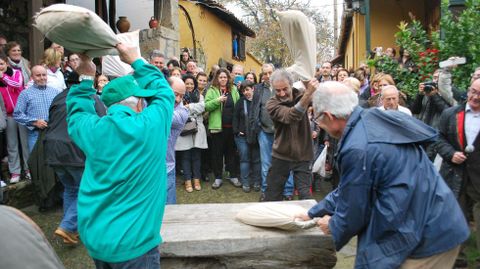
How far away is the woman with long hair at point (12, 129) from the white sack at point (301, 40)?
12.3ft

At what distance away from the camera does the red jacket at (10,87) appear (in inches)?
234

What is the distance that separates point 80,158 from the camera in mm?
4805

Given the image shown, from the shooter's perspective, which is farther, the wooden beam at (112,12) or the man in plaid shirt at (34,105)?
the wooden beam at (112,12)

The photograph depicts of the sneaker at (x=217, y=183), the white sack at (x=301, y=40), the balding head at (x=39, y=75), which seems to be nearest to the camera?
the white sack at (x=301, y=40)

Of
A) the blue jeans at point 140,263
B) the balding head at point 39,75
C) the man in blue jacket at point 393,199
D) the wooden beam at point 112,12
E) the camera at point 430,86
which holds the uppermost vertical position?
the wooden beam at point 112,12

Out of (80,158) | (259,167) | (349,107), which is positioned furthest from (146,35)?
(349,107)

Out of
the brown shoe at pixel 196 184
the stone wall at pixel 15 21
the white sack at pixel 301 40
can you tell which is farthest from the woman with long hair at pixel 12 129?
the white sack at pixel 301 40

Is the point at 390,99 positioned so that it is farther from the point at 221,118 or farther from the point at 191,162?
the point at 191,162

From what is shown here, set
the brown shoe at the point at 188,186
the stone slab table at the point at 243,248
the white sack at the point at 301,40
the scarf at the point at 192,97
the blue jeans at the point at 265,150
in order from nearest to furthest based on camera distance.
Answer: the stone slab table at the point at 243,248 → the white sack at the point at 301,40 → the blue jeans at the point at 265,150 → the brown shoe at the point at 188,186 → the scarf at the point at 192,97

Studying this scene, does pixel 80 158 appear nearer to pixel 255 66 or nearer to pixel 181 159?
pixel 181 159

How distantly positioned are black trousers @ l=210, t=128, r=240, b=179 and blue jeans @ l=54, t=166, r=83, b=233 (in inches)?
104

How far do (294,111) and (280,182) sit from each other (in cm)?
83

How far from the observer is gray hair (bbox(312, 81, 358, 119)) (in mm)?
2498

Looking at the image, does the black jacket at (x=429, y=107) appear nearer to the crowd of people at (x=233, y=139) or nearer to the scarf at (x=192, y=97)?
the crowd of people at (x=233, y=139)
